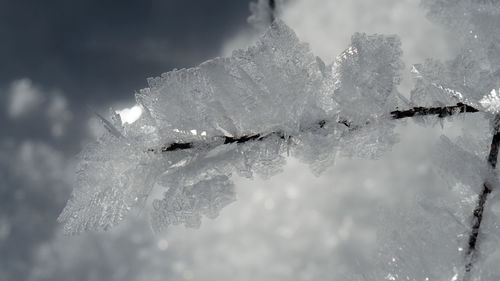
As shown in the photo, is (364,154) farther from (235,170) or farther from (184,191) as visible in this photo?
(184,191)

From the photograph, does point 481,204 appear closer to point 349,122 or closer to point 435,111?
point 435,111

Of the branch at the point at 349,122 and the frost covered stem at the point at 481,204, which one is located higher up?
the branch at the point at 349,122

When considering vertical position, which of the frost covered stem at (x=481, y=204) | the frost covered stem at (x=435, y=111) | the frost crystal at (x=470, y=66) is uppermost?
the frost crystal at (x=470, y=66)

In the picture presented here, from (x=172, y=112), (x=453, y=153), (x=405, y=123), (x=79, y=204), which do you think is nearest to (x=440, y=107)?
(x=405, y=123)

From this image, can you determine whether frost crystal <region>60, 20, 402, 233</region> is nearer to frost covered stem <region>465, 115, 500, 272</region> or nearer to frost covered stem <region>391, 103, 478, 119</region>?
frost covered stem <region>391, 103, 478, 119</region>

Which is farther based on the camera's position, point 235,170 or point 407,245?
point 407,245

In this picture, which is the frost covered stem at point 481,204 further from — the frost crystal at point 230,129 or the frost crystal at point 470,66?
the frost crystal at point 230,129
